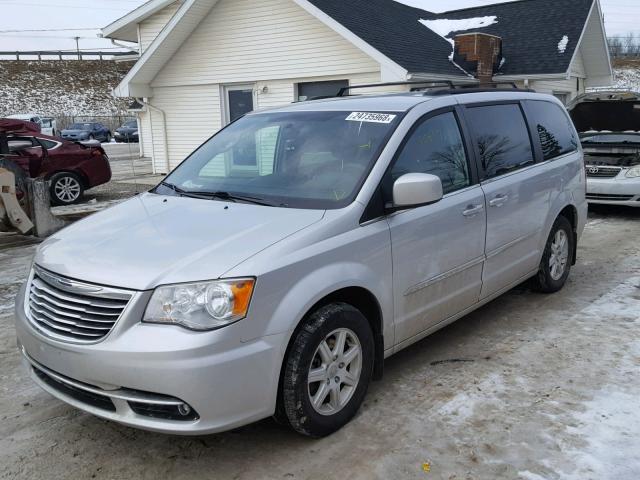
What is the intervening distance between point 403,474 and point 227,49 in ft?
46.0

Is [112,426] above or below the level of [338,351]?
below

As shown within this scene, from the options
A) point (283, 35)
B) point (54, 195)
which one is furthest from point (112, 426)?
point (283, 35)

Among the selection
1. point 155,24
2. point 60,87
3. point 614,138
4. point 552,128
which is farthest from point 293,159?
point 60,87

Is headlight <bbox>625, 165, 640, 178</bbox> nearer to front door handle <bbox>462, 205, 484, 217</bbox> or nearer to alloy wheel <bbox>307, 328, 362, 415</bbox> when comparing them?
front door handle <bbox>462, 205, 484, 217</bbox>

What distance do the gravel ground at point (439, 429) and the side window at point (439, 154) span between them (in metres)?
1.26

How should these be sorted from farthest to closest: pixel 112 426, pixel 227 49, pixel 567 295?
1. pixel 227 49
2. pixel 567 295
3. pixel 112 426

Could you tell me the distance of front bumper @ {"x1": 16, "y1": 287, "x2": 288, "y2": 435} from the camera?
8.77 feet

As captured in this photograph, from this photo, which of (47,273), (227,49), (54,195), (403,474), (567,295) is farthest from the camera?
(227,49)

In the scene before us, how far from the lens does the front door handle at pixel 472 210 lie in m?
4.09

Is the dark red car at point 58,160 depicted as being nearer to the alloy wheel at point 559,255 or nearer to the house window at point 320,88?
the house window at point 320,88

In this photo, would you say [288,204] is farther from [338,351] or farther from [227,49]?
[227,49]

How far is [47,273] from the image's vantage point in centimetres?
318

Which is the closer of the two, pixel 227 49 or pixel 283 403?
pixel 283 403

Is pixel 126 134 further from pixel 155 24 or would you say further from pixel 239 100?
pixel 239 100
